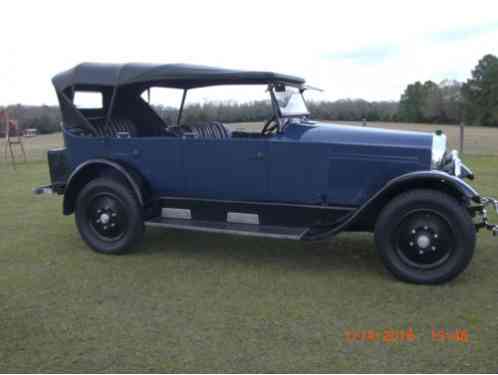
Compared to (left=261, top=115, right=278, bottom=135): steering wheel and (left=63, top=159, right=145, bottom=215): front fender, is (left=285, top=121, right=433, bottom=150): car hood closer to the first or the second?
(left=261, top=115, right=278, bottom=135): steering wheel

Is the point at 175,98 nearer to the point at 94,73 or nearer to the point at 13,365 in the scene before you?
the point at 94,73

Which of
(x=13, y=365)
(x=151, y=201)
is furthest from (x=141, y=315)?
(x=151, y=201)

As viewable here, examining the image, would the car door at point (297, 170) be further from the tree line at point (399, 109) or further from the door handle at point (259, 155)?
the tree line at point (399, 109)

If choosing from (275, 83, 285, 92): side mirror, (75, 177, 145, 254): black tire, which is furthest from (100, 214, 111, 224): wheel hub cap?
(275, 83, 285, 92): side mirror

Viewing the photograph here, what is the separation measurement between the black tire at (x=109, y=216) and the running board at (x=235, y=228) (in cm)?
20

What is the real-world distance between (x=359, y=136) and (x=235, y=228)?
5.02ft

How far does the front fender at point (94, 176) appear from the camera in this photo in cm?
507

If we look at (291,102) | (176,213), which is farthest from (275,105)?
(176,213)

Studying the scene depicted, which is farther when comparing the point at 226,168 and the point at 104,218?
the point at 104,218

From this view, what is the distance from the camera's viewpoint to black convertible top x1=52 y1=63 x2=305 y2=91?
478cm

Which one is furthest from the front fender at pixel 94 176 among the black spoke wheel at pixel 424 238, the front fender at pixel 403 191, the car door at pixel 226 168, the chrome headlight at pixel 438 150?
the chrome headlight at pixel 438 150
